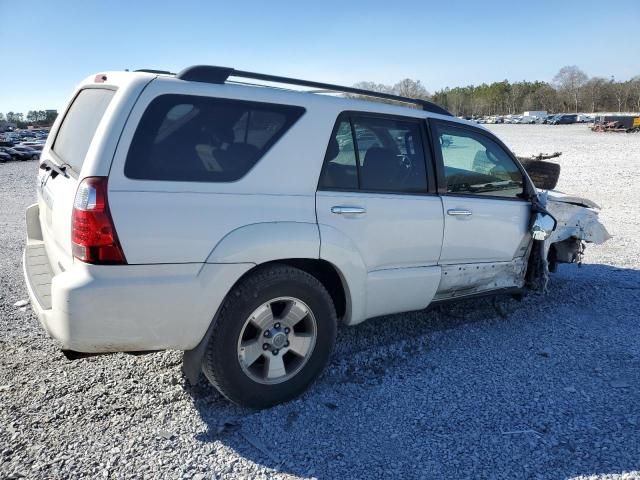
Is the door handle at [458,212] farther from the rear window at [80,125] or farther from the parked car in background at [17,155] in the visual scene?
the parked car in background at [17,155]

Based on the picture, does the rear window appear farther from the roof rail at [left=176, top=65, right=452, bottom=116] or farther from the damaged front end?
the damaged front end

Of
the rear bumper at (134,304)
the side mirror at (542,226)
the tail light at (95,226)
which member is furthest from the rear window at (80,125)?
the side mirror at (542,226)

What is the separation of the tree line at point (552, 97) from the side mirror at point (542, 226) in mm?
97728

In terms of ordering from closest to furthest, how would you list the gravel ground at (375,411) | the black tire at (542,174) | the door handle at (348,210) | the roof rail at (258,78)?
1. the gravel ground at (375,411)
2. the roof rail at (258,78)
3. the door handle at (348,210)
4. the black tire at (542,174)

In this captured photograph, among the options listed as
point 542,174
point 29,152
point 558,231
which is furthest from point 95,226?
point 29,152

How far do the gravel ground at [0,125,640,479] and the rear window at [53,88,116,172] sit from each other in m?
1.50

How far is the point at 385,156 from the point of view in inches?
141

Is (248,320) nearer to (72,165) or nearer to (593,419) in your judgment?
(72,165)

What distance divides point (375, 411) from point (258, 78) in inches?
87.9

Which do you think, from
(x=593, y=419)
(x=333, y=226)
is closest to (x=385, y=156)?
(x=333, y=226)

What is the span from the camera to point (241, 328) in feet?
9.66

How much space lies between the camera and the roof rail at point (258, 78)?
9.59ft

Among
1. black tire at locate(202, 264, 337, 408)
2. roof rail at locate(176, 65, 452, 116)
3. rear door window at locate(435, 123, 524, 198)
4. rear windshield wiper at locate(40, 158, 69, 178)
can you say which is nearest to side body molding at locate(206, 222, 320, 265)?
black tire at locate(202, 264, 337, 408)

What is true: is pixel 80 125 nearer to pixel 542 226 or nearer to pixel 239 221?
pixel 239 221
